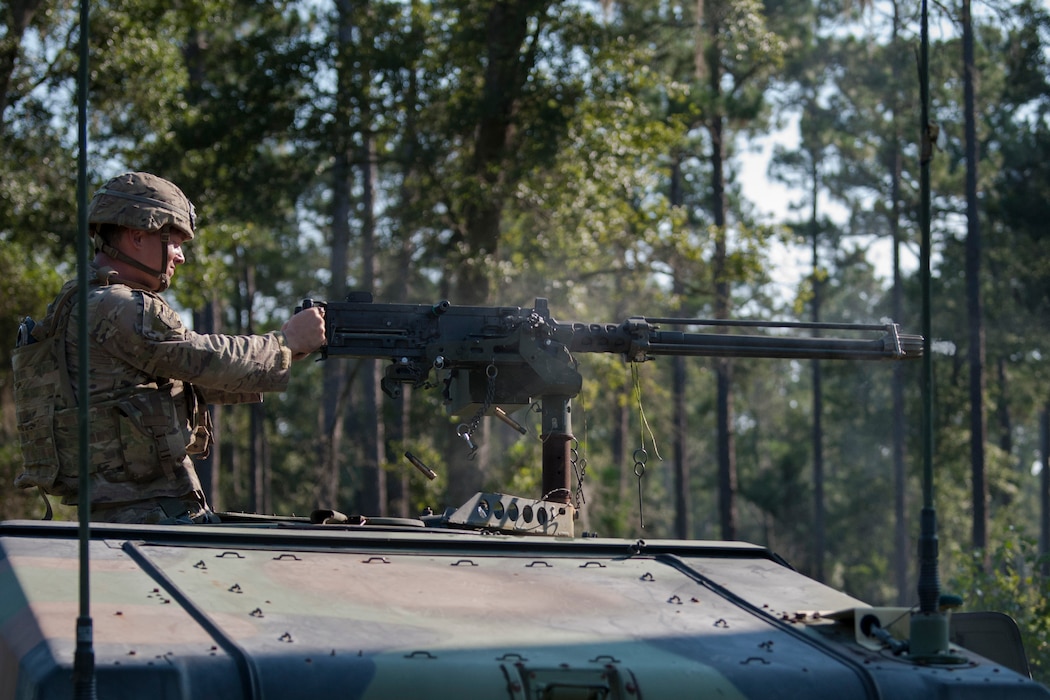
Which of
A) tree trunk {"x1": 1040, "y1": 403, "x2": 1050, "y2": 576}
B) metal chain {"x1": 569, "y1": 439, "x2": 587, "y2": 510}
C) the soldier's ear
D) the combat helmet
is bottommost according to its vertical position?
tree trunk {"x1": 1040, "y1": 403, "x2": 1050, "y2": 576}

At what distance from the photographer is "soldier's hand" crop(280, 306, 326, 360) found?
19.9 ft

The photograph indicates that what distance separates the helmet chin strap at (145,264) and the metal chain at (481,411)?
1383mm

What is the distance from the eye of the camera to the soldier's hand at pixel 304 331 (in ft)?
19.9

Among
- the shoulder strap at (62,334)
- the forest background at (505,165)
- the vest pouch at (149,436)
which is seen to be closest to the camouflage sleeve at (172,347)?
the vest pouch at (149,436)

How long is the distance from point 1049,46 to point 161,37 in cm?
1731

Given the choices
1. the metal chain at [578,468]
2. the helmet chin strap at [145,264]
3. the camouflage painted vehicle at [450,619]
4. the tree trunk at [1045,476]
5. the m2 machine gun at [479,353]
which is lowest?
the tree trunk at [1045,476]

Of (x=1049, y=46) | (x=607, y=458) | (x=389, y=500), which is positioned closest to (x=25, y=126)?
(x=389, y=500)

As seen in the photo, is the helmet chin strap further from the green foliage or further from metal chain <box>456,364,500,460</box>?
the green foliage

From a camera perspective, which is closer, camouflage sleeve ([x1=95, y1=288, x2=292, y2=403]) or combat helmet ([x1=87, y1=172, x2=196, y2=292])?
camouflage sleeve ([x1=95, y1=288, x2=292, y2=403])

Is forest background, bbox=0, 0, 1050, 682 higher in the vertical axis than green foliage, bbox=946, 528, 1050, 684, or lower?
higher

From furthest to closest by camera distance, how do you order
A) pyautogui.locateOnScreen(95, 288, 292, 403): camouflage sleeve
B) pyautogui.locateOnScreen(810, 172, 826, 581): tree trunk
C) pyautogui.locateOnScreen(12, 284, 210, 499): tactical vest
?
pyautogui.locateOnScreen(810, 172, 826, 581): tree trunk, pyautogui.locateOnScreen(12, 284, 210, 499): tactical vest, pyautogui.locateOnScreen(95, 288, 292, 403): camouflage sleeve

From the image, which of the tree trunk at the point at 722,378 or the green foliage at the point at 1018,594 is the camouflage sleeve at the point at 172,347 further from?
the tree trunk at the point at 722,378

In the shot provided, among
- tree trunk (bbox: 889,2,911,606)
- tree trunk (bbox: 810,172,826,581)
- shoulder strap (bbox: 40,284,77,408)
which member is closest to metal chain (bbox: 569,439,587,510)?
shoulder strap (bbox: 40,284,77,408)

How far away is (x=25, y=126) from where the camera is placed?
23.3m
